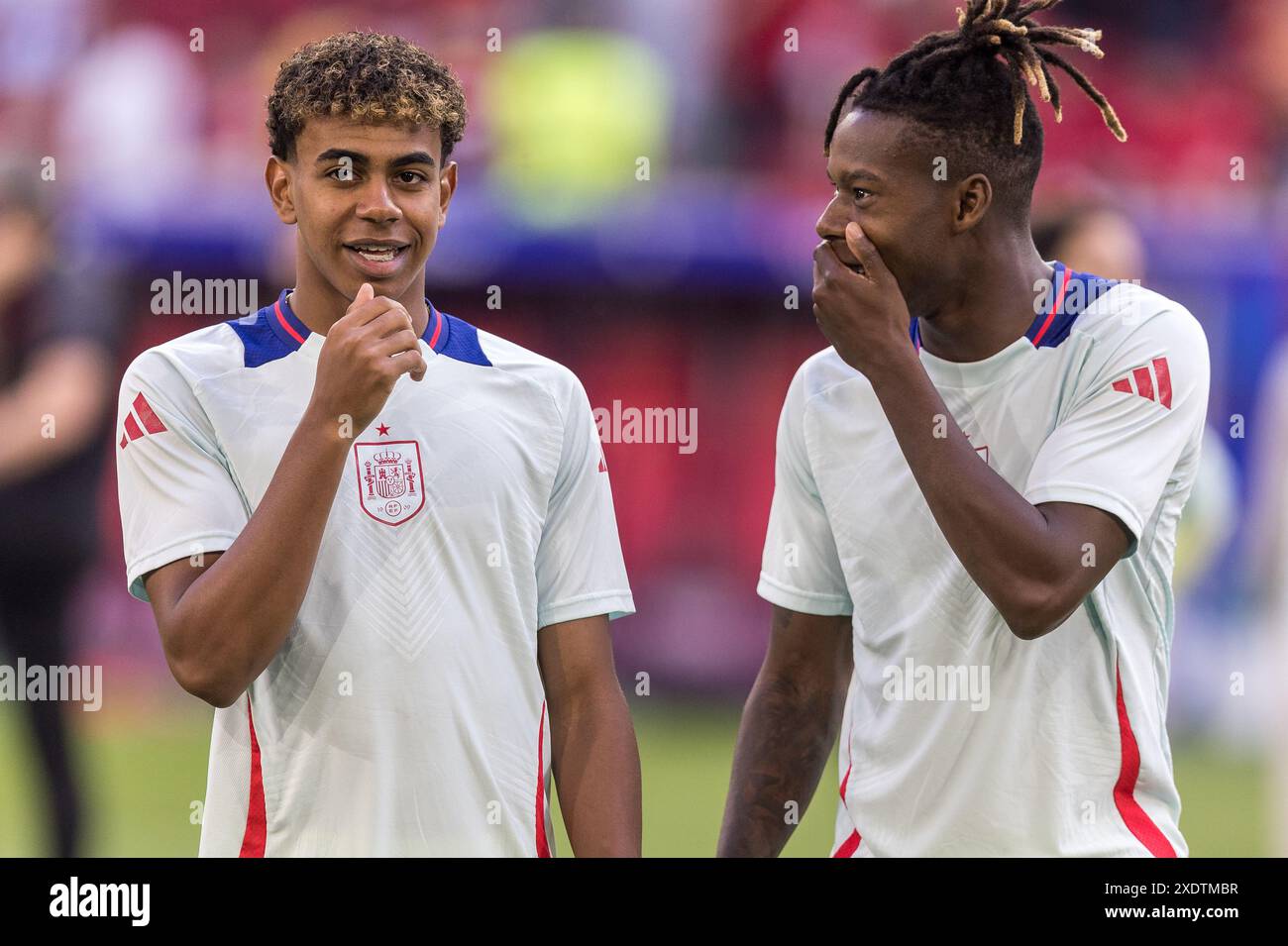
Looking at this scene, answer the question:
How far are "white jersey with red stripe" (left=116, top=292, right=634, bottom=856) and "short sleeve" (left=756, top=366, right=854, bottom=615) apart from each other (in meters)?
0.46

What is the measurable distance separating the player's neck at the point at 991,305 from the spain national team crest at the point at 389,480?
88 cm

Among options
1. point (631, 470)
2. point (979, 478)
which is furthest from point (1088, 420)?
point (631, 470)

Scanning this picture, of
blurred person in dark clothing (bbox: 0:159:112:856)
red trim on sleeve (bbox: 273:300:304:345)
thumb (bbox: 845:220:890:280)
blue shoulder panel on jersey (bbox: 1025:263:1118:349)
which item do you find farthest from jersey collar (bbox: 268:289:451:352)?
blurred person in dark clothing (bbox: 0:159:112:856)

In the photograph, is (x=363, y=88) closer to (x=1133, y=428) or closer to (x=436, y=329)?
(x=436, y=329)

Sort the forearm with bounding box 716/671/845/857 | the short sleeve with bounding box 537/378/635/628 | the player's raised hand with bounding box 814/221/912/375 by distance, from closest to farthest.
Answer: the player's raised hand with bounding box 814/221/912/375 → the short sleeve with bounding box 537/378/635/628 → the forearm with bounding box 716/671/845/857

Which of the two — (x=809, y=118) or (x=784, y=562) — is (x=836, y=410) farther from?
(x=809, y=118)

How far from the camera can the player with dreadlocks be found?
101 inches

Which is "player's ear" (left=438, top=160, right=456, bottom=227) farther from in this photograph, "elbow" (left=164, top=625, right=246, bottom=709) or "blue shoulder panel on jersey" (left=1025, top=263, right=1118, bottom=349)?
"blue shoulder panel on jersey" (left=1025, top=263, right=1118, bottom=349)

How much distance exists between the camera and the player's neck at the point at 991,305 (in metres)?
2.78

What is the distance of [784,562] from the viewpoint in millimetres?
2963

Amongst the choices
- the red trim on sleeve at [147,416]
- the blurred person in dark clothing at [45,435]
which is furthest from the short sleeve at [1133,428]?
the blurred person in dark clothing at [45,435]
